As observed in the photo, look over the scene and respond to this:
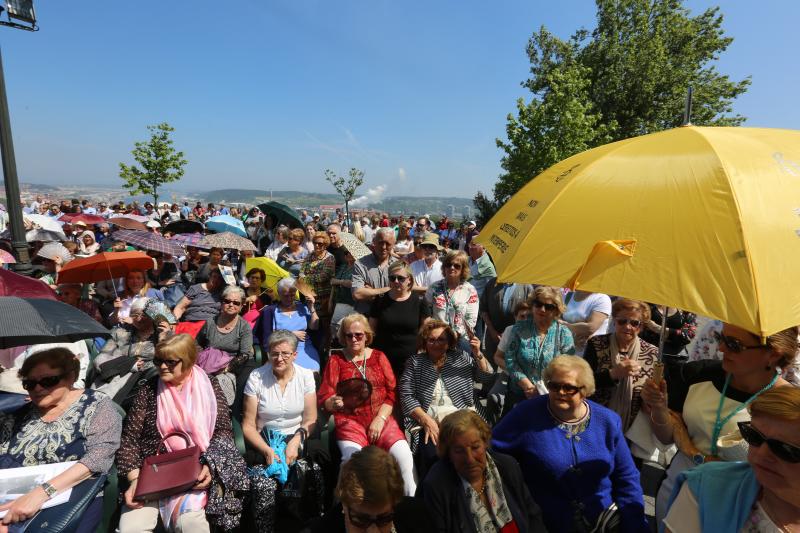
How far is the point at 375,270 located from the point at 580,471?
310 cm

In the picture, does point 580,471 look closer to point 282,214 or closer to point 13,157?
point 13,157

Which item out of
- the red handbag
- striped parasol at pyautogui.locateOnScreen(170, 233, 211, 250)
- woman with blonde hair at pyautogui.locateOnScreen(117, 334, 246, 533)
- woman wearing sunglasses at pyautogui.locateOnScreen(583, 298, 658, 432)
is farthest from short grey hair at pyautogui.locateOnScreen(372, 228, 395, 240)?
striped parasol at pyautogui.locateOnScreen(170, 233, 211, 250)

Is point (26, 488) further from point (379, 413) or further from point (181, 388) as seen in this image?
point (379, 413)

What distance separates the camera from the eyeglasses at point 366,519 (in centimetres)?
198

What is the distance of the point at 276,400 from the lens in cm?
337

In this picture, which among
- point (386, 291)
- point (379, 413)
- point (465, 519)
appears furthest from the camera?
point (386, 291)

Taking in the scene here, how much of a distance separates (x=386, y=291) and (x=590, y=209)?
2937 mm

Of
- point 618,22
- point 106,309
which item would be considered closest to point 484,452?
point 106,309

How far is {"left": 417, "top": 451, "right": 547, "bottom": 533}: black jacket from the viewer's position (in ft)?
7.25

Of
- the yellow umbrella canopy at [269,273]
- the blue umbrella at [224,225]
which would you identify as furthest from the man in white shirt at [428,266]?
the blue umbrella at [224,225]

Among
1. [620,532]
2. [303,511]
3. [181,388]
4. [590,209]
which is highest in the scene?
[590,209]

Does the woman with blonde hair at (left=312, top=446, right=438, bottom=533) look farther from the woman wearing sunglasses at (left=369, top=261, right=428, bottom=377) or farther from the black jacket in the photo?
the woman wearing sunglasses at (left=369, top=261, right=428, bottom=377)

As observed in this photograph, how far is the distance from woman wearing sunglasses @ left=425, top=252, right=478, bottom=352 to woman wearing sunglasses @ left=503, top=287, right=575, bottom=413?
0.79m

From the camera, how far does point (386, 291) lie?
14.4 feet
